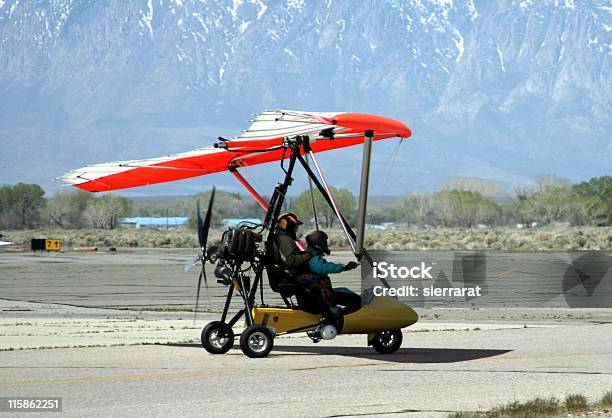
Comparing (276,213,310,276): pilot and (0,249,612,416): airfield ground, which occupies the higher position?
(276,213,310,276): pilot

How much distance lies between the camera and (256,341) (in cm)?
1742

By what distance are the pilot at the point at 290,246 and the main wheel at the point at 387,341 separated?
59.1 inches

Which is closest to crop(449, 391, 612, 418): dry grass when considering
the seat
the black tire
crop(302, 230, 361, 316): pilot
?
crop(302, 230, 361, 316): pilot

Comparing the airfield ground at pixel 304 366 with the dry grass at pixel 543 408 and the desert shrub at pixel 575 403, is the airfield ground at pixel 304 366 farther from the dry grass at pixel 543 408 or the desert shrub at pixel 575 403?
the desert shrub at pixel 575 403

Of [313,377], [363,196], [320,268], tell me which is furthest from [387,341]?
[313,377]

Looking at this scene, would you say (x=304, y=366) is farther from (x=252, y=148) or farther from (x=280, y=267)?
(x=252, y=148)

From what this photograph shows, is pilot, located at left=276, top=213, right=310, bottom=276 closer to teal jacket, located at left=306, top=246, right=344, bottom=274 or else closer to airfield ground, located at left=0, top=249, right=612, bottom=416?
teal jacket, located at left=306, top=246, right=344, bottom=274

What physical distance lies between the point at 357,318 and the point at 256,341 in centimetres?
143

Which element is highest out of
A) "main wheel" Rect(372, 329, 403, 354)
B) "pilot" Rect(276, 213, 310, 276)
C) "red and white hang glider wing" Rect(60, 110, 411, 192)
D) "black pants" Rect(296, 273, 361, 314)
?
"red and white hang glider wing" Rect(60, 110, 411, 192)

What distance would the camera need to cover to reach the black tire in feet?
58.5

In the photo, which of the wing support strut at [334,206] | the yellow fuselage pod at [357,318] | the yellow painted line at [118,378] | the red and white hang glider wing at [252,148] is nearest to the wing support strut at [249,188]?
the red and white hang glider wing at [252,148]

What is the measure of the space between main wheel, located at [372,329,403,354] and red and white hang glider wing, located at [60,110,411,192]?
280 centimetres

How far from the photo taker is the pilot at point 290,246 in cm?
1762

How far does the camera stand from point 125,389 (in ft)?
46.5
